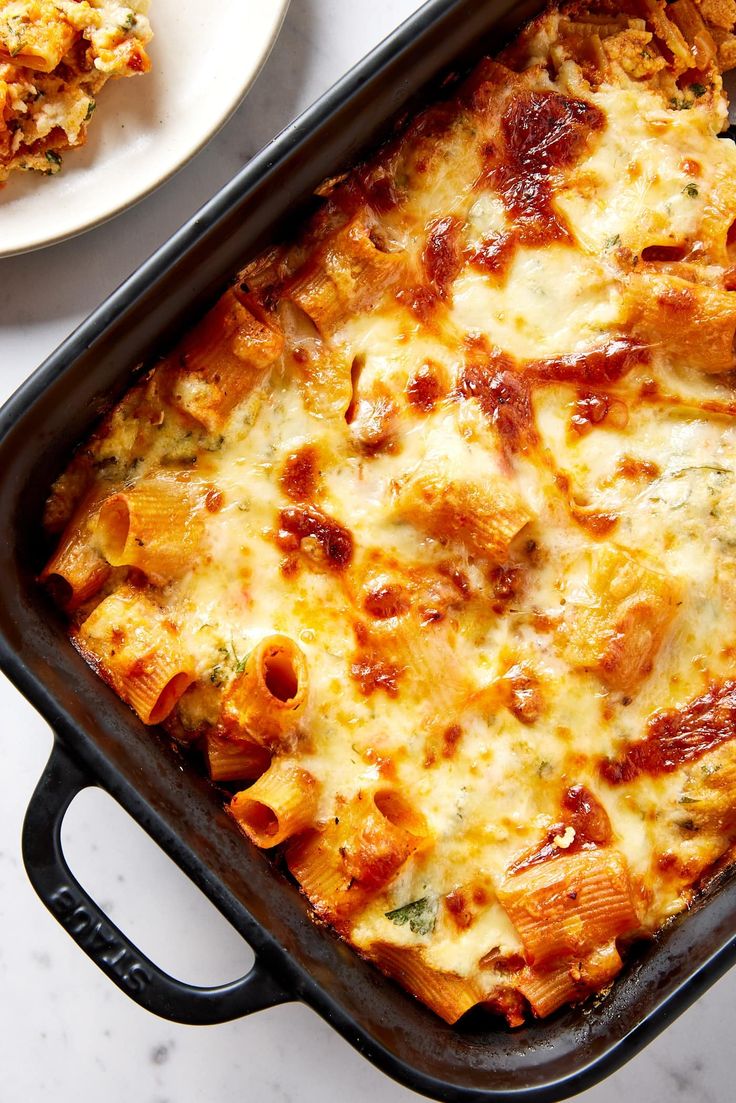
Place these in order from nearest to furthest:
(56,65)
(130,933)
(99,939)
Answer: (99,939), (56,65), (130,933)

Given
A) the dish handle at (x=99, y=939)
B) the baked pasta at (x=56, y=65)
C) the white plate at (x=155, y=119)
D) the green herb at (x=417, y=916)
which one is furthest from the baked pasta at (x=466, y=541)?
the baked pasta at (x=56, y=65)

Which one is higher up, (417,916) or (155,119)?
(155,119)

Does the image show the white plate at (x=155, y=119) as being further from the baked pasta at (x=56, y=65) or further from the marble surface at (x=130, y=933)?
the marble surface at (x=130, y=933)

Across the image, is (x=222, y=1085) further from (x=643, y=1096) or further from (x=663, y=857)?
(x=663, y=857)

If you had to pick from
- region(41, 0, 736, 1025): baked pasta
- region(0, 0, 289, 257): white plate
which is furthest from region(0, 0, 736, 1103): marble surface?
region(41, 0, 736, 1025): baked pasta

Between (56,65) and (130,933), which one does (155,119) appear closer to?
(56,65)

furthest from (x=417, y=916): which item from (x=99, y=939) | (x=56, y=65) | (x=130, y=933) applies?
(x=56, y=65)

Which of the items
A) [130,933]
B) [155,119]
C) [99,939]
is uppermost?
[155,119]
